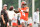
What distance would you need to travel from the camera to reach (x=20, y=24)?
24.7ft

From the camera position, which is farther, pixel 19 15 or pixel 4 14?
pixel 19 15

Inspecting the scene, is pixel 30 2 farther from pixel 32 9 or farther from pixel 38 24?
pixel 38 24

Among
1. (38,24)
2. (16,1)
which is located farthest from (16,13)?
(38,24)

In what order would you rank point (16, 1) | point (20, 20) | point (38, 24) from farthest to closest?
point (38, 24)
point (16, 1)
point (20, 20)

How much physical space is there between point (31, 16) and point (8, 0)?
5.14 ft

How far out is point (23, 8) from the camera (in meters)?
7.58

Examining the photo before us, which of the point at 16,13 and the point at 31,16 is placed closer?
the point at 16,13

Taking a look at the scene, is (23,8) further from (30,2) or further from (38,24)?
(38,24)

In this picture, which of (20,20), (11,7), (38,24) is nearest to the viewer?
(20,20)

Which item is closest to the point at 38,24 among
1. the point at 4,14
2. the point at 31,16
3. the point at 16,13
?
the point at 31,16

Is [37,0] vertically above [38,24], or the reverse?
[37,0]

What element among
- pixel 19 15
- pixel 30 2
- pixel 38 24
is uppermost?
pixel 30 2

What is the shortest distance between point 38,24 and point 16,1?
2024 mm

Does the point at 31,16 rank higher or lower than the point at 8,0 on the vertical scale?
lower
